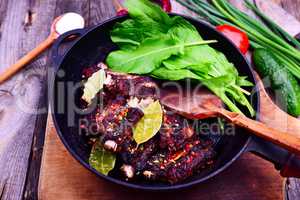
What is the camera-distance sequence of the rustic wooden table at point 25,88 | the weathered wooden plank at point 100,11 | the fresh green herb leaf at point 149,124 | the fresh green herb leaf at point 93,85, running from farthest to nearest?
the weathered wooden plank at point 100,11 < the rustic wooden table at point 25,88 < the fresh green herb leaf at point 93,85 < the fresh green herb leaf at point 149,124

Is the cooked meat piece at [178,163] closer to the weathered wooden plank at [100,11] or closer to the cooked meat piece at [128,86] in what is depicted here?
the cooked meat piece at [128,86]

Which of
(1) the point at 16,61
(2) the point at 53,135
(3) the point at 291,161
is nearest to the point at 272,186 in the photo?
(3) the point at 291,161

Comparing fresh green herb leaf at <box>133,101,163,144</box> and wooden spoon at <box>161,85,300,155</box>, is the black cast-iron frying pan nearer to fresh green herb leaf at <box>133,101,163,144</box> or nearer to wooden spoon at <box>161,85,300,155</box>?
wooden spoon at <box>161,85,300,155</box>

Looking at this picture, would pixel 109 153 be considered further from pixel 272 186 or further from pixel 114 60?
pixel 272 186

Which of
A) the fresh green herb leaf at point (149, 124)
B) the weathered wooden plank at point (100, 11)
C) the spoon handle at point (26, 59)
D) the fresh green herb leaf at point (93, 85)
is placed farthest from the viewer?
the weathered wooden plank at point (100, 11)

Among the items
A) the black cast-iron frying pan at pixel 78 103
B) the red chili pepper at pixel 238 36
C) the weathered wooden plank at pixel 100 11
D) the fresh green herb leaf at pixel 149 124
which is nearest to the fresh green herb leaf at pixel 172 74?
the fresh green herb leaf at pixel 149 124

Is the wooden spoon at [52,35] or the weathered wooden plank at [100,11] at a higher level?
the weathered wooden plank at [100,11]
